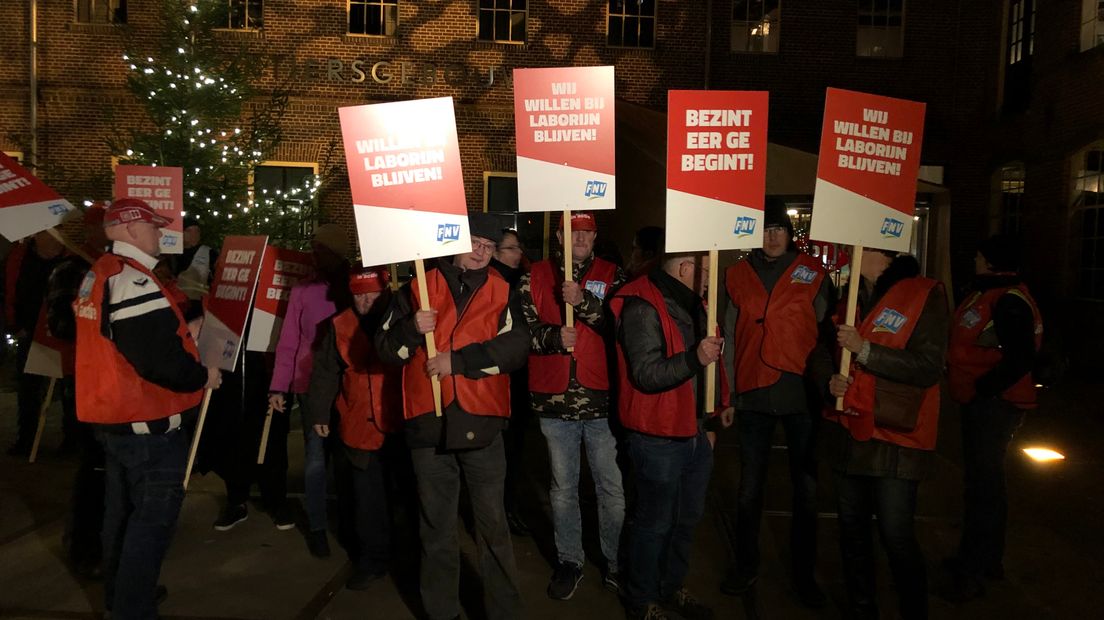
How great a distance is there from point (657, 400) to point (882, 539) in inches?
47.4

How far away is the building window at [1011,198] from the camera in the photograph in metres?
16.1

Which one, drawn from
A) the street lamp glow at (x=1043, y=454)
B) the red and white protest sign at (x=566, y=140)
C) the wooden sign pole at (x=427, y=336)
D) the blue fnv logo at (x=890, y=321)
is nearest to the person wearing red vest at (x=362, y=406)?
the wooden sign pole at (x=427, y=336)

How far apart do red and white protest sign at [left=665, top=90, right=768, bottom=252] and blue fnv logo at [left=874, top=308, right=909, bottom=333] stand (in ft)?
2.12

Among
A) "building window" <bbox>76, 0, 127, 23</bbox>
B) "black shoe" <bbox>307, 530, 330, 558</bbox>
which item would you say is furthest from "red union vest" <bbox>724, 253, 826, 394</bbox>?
"building window" <bbox>76, 0, 127, 23</bbox>

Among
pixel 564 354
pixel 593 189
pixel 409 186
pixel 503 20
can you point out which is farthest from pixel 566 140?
pixel 503 20

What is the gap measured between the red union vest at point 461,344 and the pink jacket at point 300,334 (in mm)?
1570

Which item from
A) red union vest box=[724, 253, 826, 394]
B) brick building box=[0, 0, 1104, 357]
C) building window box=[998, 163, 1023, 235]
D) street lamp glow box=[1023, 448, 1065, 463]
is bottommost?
street lamp glow box=[1023, 448, 1065, 463]

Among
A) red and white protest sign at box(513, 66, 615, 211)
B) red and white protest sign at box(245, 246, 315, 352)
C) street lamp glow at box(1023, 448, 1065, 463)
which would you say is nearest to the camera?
red and white protest sign at box(513, 66, 615, 211)

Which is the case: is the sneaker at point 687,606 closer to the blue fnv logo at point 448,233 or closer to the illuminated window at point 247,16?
the blue fnv logo at point 448,233

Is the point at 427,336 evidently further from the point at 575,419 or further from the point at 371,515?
the point at 371,515

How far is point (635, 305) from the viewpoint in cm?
407

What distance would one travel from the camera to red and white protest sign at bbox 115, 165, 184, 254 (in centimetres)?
598

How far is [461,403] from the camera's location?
3.93 meters

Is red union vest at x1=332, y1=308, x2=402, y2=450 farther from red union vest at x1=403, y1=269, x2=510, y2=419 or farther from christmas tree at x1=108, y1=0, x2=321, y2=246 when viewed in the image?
christmas tree at x1=108, y1=0, x2=321, y2=246
